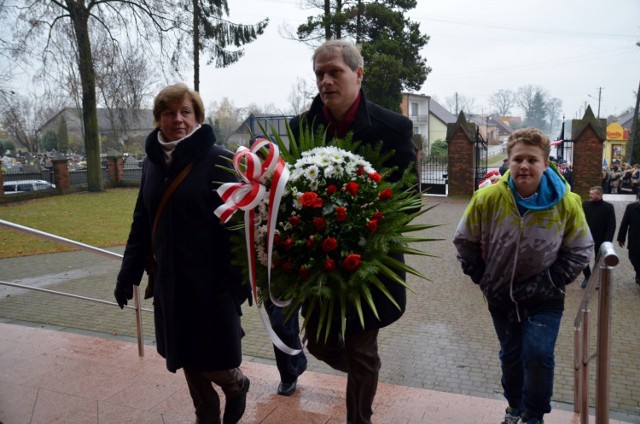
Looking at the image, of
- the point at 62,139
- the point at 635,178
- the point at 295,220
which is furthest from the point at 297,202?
the point at 62,139

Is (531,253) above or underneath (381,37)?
underneath

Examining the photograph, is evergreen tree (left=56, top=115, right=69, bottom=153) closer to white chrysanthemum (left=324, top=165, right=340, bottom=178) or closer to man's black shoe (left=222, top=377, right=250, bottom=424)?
man's black shoe (left=222, top=377, right=250, bottom=424)

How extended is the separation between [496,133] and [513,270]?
336 feet

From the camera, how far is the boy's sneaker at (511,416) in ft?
10.3

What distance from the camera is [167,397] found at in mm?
3600

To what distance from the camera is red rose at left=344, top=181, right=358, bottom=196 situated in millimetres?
2203

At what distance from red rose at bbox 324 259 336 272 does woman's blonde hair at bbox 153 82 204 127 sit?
1.30 m

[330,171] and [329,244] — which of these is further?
[330,171]

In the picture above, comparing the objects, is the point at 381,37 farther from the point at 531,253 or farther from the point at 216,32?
the point at 531,253

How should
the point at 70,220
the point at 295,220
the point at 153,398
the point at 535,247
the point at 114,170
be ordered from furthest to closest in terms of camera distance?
the point at 114,170 < the point at 70,220 < the point at 153,398 < the point at 535,247 < the point at 295,220

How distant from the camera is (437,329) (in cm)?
645

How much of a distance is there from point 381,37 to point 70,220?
14665mm

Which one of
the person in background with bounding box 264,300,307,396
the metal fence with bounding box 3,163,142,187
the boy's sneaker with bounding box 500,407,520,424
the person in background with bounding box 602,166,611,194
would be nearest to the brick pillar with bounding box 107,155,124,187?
the metal fence with bounding box 3,163,142,187

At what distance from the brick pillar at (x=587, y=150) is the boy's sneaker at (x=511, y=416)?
62.9 feet
